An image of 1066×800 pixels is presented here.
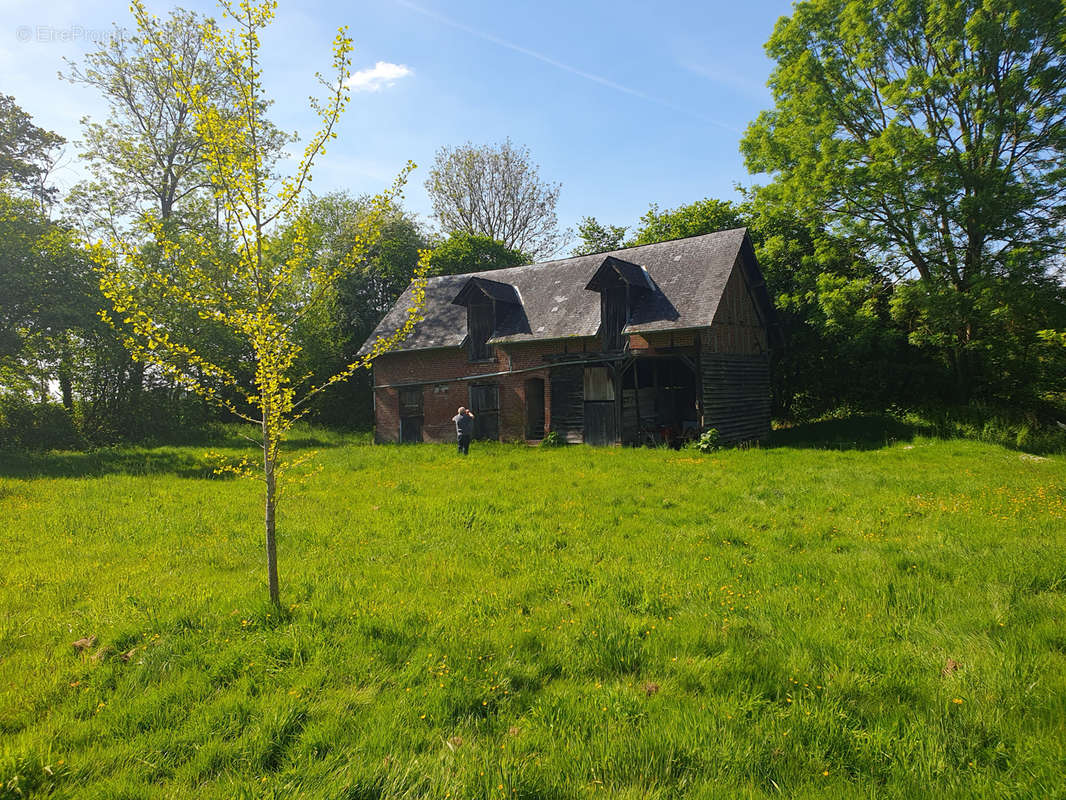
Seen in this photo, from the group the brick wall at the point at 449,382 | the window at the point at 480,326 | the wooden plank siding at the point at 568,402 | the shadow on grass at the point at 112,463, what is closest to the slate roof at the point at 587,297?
the window at the point at 480,326

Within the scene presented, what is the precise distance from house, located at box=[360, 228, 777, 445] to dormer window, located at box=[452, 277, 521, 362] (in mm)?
52

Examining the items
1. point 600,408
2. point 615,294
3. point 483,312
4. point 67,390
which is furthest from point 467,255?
point 67,390

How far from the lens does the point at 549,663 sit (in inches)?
188

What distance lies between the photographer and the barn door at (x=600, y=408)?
20312mm

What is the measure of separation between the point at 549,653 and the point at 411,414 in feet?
70.2

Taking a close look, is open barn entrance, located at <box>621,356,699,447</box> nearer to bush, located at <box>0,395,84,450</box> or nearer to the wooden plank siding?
the wooden plank siding

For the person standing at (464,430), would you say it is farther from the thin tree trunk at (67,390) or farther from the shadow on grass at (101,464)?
the thin tree trunk at (67,390)

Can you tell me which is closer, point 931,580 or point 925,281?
point 931,580

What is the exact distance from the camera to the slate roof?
19594 millimetres

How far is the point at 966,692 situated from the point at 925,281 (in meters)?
20.6

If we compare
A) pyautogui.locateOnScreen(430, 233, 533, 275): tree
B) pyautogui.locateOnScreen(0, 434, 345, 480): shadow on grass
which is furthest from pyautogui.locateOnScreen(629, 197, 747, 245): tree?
pyautogui.locateOnScreen(0, 434, 345, 480): shadow on grass

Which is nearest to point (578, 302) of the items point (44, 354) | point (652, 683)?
point (652, 683)

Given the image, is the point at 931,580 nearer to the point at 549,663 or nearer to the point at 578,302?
the point at 549,663

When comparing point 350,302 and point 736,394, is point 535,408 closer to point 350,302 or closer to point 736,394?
point 736,394
